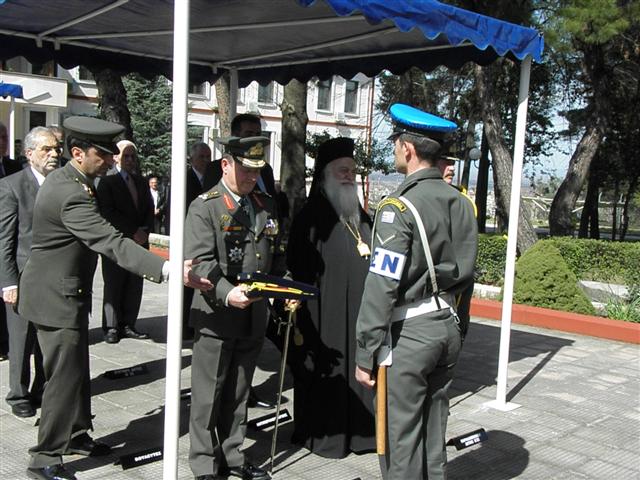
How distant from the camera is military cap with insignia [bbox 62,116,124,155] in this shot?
3.77m

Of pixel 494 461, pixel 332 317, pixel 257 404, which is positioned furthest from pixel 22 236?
pixel 494 461

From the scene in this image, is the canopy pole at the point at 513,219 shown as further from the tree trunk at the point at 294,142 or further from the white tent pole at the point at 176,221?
the tree trunk at the point at 294,142

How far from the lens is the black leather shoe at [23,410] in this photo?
500cm

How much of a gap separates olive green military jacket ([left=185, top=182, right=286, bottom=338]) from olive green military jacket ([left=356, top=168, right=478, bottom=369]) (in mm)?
911

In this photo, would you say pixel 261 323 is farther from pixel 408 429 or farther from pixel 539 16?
pixel 539 16

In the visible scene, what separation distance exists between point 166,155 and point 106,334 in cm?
2164

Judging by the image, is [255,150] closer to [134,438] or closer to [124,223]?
[134,438]

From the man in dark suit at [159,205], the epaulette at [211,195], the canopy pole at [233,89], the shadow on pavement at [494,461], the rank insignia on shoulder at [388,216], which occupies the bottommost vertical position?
the shadow on pavement at [494,461]

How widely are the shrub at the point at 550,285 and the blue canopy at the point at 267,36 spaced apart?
382 cm

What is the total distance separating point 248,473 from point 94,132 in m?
2.12

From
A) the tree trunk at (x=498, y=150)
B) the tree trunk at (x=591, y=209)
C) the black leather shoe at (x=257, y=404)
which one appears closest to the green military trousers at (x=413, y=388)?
the black leather shoe at (x=257, y=404)

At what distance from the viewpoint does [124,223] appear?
6980 mm

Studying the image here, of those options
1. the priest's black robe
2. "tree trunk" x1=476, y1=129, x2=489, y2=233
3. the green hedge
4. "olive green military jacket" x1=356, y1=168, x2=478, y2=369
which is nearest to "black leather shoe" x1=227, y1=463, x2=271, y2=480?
the priest's black robe

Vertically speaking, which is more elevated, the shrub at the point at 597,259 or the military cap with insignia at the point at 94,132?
the military cap with insignia at the point at 94,132
